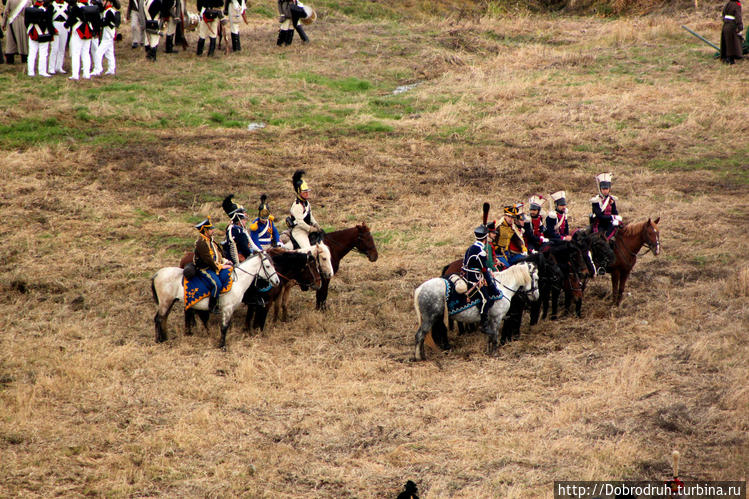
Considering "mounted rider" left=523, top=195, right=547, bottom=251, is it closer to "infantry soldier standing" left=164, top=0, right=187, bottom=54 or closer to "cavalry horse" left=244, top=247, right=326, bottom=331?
"cavalry horse" left=244, top=247, right=326, bottom=331

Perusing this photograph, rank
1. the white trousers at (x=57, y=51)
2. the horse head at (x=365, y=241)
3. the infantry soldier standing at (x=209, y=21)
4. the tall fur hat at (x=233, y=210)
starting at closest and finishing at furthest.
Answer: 1. the tall fur hat at (x=233, y=210)
2. the horse head at (x=365, y=241)
3. the white trousers at (x=57, y=51)
4. the infantry soldier standing at (x=209, y=21)

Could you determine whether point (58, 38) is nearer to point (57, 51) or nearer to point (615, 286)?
point (57, 51)

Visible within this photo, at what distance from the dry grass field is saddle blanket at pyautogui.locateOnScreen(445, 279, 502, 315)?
87 cm

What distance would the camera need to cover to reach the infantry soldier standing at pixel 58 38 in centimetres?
2436

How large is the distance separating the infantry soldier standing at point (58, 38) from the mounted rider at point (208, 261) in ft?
48.0

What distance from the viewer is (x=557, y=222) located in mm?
14875

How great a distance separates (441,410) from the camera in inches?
438

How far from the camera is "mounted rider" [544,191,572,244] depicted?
48.5 feet

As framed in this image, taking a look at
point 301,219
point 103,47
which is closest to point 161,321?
point 301,219

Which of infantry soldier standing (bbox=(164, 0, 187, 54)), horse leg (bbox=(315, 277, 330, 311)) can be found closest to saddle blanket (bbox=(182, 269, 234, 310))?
horse leg (bbox=(315, 277, 330, 311))

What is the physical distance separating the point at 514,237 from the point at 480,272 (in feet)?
5.83

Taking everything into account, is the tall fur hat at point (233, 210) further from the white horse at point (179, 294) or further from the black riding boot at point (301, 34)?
the black riding boot at point (301, 34)

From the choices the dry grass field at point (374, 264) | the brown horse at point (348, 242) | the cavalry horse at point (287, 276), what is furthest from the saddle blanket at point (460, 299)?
the brown horse at point (348, 242)

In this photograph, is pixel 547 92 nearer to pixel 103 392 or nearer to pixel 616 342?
pixel 616 342
